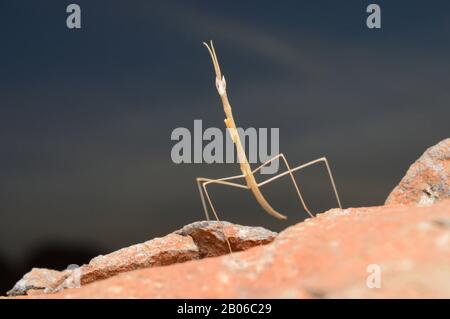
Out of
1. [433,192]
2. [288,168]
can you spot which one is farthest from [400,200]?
[288,168]

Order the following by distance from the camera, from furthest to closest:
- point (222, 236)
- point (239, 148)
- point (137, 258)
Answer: point (222, 236)
point (137, 258)
point (239, 148)

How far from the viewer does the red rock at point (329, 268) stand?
13.8ft

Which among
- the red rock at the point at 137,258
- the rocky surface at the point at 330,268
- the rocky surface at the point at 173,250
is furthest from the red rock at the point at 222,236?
the rocky surface at the point at 330,268

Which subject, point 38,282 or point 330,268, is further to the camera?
point 38,282

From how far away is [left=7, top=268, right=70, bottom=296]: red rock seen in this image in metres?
13.3

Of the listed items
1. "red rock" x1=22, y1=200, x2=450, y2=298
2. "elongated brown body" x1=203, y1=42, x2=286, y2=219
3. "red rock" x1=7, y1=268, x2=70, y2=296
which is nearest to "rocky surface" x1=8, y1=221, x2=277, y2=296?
"red rock" x1=7, y1=268, x2=70, y2=296

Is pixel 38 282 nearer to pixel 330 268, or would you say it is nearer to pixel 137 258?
pixel 137 258

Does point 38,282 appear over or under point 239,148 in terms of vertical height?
under

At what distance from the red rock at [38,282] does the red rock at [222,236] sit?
336cm

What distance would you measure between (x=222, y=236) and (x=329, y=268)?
8.07 metres

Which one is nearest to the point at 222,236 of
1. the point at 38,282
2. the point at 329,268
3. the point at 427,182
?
the point at 427,182

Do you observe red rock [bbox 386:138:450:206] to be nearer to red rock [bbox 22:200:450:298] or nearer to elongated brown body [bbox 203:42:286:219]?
elongated brown body [bbox 203:42:286:219]

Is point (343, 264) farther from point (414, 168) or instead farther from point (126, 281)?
point (414, 168)

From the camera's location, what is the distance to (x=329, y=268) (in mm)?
4602
